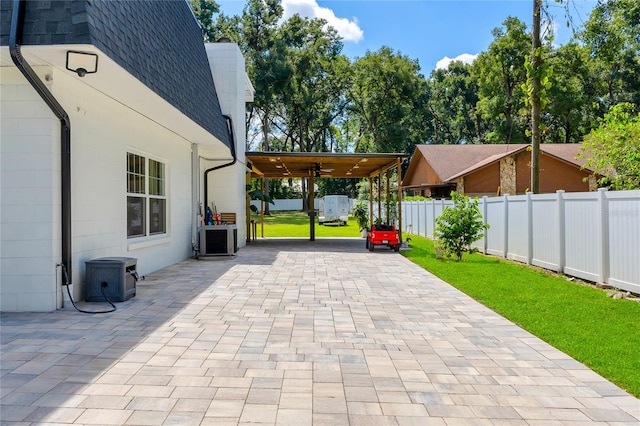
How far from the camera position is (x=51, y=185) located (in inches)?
194

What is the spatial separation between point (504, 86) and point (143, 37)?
30566 mm

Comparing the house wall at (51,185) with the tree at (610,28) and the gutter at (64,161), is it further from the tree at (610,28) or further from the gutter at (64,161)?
the tree at (610,28)

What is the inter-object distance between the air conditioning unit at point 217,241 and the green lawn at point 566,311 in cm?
480

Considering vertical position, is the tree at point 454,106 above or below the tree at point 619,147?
above

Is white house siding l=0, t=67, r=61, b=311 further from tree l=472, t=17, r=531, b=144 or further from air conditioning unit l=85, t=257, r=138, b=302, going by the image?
tree l=472, t=17, r=531, b=144

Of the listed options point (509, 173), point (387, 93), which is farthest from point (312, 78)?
point (509, 173)

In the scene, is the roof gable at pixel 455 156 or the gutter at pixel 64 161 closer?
the gutter at pixel 64 161

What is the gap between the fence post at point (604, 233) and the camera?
21.6 feet

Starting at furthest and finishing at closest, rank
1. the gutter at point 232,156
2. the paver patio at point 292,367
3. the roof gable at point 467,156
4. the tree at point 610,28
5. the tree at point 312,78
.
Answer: the tree at point 312,78 < the roof gable at point 467,156 < the gutter at point 232,156 < the tree at point 610,28 < the paver patio at point 292,367

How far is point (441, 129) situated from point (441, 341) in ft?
139

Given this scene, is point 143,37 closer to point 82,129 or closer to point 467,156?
point 82,129

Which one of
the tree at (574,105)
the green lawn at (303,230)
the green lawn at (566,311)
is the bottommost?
the green lawn at (566,311)

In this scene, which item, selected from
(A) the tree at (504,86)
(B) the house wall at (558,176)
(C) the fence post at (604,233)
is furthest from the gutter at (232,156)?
(A) the tree at (504,86)

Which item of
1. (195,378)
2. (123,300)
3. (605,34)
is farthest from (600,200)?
(123,300)
